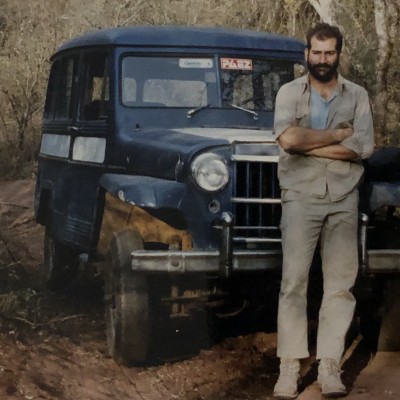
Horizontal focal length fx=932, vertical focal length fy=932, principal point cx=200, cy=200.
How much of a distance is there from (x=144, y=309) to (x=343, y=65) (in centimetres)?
926

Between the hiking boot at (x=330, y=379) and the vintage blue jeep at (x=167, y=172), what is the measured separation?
1.86 ft

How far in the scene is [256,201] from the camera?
511 centimetres

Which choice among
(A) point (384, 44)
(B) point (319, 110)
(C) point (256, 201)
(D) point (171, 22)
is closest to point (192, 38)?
(C) point (256, 201)

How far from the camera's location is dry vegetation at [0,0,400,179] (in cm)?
1281

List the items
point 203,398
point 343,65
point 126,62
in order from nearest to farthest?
point 203,398, point 126,62, point 343,65

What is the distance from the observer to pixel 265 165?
5.12 m

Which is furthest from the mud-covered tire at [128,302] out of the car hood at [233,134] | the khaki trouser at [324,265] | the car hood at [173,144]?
the khaki trouser at [324,265]

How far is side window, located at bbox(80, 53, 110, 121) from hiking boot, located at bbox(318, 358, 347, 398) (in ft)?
7.91

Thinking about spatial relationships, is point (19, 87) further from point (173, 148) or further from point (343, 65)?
point (173, 148)

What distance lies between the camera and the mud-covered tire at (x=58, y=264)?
25.7 feet

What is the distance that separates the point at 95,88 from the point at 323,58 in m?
2.39

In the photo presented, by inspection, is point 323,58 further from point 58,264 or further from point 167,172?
point 58,264

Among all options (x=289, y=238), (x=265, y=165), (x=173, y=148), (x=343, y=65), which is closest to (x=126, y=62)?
(x=173, y=148)

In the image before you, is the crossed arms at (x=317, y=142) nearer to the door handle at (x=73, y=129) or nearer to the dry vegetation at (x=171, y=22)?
the door handle at (x=73, y=129)
